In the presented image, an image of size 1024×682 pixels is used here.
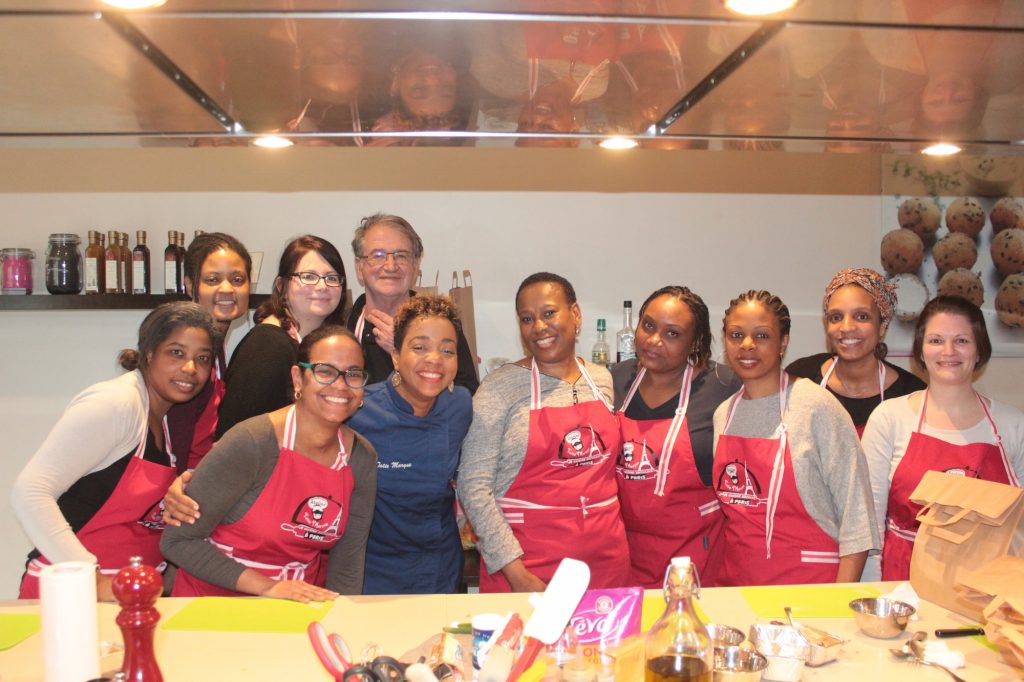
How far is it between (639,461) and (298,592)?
1015mm

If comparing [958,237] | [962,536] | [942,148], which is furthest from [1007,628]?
[958,237]

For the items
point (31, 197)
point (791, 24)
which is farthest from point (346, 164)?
point (791, 24)

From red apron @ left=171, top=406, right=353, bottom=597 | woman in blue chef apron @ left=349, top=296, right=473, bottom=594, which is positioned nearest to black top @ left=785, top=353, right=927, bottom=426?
woman in blue chef apron @ left=349, top=296, right=473, bottom=594

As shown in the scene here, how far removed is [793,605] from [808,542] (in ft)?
1.42

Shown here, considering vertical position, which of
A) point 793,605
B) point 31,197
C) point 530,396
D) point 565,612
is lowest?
point 793,605

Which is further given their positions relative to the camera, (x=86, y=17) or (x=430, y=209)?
(x=430, y=209)

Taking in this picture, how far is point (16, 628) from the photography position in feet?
5.29

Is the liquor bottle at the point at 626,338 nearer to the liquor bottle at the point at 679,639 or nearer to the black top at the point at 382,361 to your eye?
the black top at the point at 382,361

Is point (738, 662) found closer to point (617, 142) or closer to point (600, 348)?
point (617, 142)

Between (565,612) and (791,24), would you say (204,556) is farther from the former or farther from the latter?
(791,24)

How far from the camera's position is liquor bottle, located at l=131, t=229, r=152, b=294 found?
3500 millimetres

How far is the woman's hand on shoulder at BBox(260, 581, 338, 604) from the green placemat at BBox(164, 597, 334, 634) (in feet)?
0.05

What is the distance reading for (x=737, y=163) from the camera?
3.98 meters

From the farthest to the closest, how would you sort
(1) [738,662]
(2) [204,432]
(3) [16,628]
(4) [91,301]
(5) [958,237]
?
(5) [958,237] < (4) [91,301] < (2) [204,432] < (3) [16,628] < (1) [738,662]
